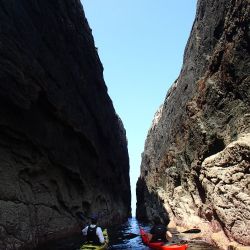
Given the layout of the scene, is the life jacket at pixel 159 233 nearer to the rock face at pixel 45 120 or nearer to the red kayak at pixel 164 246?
the red kayak at pixel 164 246

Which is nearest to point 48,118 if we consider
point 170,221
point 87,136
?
point 87,136

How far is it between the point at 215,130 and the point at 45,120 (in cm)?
899

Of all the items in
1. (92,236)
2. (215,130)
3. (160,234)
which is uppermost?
(215,130)

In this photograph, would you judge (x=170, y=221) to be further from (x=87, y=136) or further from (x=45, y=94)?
(x=45, y=94)

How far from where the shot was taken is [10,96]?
49.3ft

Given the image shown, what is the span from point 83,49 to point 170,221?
15.4 m

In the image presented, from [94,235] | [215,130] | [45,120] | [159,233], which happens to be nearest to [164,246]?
[159,233]

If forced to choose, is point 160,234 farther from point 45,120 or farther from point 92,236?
point 45,120

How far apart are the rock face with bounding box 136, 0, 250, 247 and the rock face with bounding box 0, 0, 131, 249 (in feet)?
23.0

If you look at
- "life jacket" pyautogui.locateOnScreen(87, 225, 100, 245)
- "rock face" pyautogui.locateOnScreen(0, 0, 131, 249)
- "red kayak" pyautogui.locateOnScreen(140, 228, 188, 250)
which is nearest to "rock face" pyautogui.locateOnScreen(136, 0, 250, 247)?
"red kayak" pyautogui.locateOnScreen(140, 228, 188, 250)

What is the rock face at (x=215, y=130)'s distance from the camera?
1492cm

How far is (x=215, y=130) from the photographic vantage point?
1855 centimetres

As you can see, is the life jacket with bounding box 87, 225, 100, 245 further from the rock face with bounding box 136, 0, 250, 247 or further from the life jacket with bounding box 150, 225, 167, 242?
the rock face with bounding box 136, 0, 250, 247

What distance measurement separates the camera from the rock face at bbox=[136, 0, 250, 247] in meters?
14.9
